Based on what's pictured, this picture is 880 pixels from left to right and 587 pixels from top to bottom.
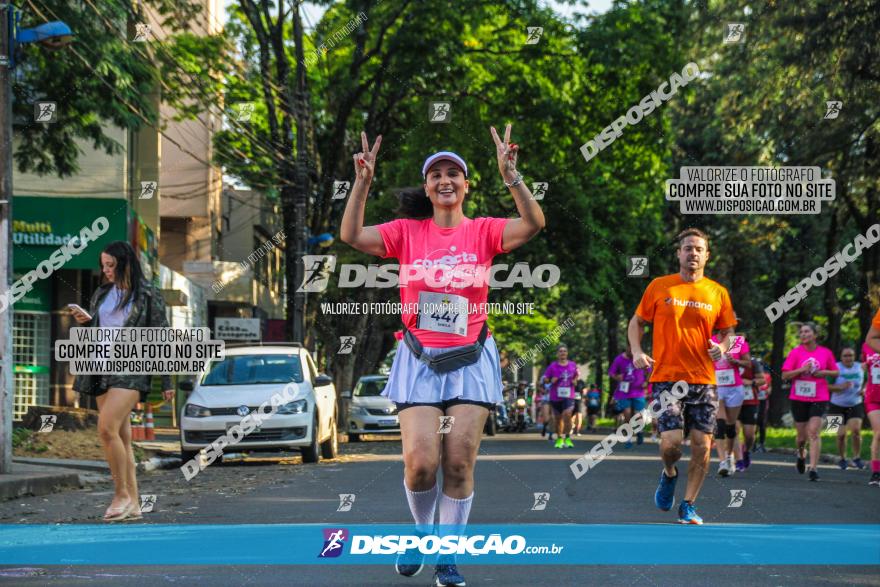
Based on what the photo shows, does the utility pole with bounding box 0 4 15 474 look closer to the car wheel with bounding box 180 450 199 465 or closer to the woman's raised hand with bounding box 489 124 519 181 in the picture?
the car wheel with bounding box 180 450 199 465

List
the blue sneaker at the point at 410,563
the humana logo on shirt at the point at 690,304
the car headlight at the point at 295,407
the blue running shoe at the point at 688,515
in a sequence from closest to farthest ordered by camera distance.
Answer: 1. the blue sneaker at the point at 410,563
2. the blue running shoe at the point at 688,515
3. the humana logo on shirt at the point at 690,304
4. the car headlight at the point at 295,407

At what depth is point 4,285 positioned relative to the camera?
564 inches

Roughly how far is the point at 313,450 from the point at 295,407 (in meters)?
0.74

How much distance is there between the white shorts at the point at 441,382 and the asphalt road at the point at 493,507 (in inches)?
36.0

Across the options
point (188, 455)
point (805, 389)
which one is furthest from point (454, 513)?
point (188, 455)

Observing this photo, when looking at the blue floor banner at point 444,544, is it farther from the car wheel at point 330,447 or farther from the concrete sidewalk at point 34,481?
the car wheel at point 330,447

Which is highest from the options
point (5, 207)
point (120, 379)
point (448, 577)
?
point (5, 207)

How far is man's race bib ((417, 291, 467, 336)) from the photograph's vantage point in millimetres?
6523

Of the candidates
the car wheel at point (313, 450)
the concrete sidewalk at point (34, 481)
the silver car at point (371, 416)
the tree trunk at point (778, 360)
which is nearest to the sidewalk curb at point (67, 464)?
the concrete sidewalk at point (34, 481)

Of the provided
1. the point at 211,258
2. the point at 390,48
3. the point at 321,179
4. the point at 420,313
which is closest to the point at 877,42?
the point at 390,48

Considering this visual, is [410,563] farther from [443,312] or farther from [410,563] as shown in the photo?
[443,312]

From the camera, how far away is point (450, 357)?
6520 mm

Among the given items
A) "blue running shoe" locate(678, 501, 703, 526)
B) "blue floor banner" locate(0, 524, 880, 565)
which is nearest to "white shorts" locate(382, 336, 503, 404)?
"blue floor banner" locate(0, 524, 880, 565)

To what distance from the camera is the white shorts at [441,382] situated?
6.52m
